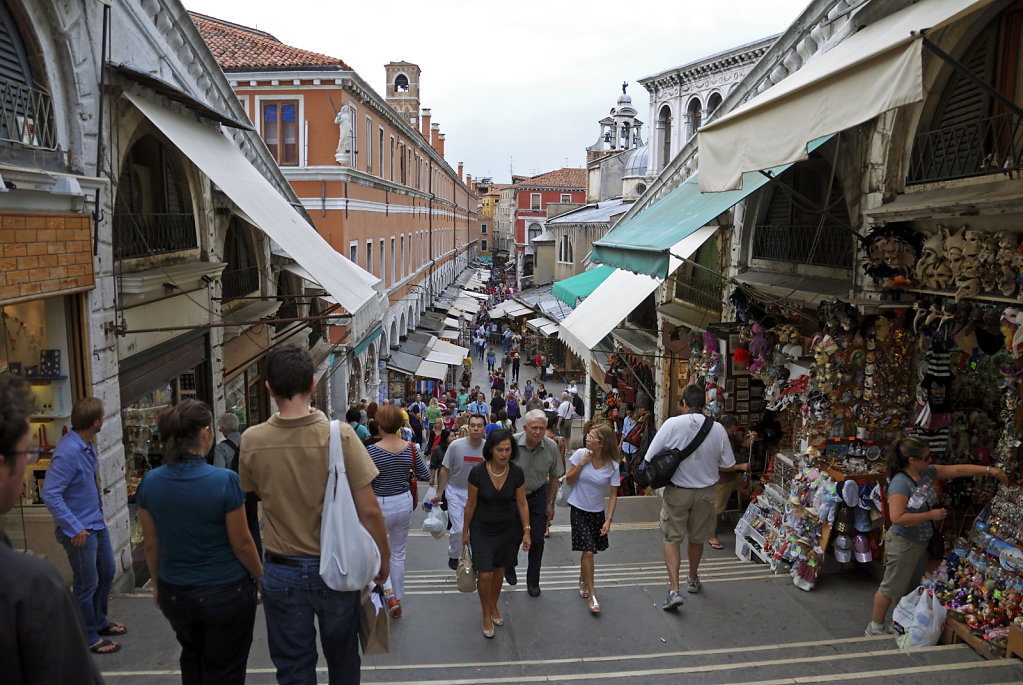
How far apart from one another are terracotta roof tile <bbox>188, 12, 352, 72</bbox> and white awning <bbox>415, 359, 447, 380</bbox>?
9075 millimetres

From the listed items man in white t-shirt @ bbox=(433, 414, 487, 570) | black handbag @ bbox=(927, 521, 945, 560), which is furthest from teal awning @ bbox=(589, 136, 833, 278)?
black handbag @ bbox=(927, 521, 945, 560)

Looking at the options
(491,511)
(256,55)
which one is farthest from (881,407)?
(256,55)

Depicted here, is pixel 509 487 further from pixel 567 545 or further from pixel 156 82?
pixel 156 82

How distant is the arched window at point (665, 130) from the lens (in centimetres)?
3140

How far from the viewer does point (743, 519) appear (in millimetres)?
7426

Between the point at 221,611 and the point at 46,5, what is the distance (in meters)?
4.40

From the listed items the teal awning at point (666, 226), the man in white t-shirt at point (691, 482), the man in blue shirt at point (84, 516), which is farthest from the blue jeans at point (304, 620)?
the teal awning at point (666, 226)

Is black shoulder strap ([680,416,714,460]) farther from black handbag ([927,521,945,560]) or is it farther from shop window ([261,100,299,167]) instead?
shop window ([261,100,299,167])

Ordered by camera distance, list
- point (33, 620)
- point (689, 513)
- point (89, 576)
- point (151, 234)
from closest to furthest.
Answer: point (33, 620) < point (89, 576) < point (689, 513) < point (151, 234)

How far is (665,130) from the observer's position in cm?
3216

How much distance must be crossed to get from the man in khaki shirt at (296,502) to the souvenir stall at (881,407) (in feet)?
14.6

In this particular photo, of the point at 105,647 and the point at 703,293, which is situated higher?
the point at 703,293

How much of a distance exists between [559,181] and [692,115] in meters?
43.9

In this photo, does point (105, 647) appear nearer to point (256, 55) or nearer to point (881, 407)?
point (881, 407)
